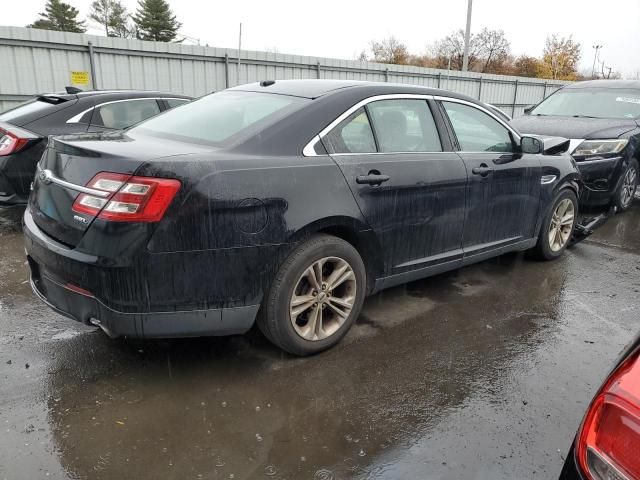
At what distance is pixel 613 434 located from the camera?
1310 millimetres

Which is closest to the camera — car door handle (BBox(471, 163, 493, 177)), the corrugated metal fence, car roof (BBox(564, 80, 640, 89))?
car door handle (BBox(471, 163, 493, 177))

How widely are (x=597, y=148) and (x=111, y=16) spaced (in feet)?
222

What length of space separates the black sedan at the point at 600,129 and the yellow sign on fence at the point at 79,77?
7.98 m

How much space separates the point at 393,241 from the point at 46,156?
84.6 inches

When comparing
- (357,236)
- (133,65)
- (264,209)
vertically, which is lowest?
(357,236)

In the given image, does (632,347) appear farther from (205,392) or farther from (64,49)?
(64,49)

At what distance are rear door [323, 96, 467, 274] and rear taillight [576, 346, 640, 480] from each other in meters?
1.97

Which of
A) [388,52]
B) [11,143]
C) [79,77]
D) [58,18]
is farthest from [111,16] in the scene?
[11,143]

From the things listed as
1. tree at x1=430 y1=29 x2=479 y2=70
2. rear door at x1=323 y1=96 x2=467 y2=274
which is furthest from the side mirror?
tree at x1=430 y1=29 x2=479 y2=70

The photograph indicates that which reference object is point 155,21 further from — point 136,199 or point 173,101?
point 136,199

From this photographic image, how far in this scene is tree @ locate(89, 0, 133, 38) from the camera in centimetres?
6247

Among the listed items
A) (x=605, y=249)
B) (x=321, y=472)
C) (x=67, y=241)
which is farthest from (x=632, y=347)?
(x=605, y=249)

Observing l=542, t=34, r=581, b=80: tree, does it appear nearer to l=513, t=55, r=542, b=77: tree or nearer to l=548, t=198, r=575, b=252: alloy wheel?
l=513, t=55, r=542, b=77: tree

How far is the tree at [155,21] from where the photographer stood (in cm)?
5956
